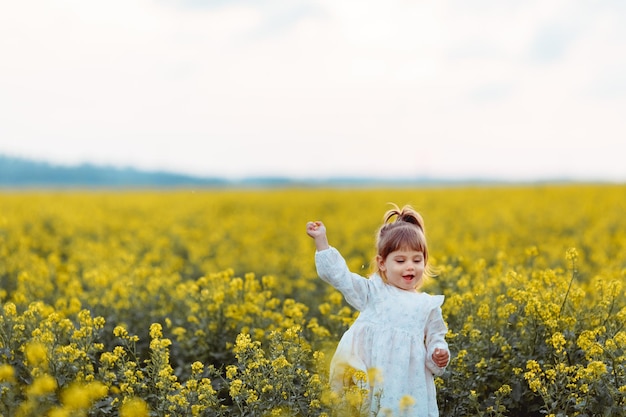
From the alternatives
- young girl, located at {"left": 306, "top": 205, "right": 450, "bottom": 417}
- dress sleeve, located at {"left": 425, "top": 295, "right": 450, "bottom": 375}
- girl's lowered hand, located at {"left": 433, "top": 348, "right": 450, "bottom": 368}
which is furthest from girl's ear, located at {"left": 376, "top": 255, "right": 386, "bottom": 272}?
girl's lowered hand, located at {"left": 433, "top": 348, "right": 450, "bottom": 368}

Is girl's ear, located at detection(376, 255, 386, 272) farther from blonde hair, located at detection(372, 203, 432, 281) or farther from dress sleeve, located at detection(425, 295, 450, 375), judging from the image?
dress sleeve, located at detection(425, 295, 450, 375)

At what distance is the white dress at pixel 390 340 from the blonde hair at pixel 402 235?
19 cm

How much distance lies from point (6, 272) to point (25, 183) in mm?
80456

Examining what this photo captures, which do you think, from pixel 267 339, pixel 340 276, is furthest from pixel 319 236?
pixel 267 339

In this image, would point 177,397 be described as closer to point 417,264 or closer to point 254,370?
point 254,370

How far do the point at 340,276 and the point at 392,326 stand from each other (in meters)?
0.37

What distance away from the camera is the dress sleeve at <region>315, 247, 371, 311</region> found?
3.48m

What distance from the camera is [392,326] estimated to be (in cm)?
357

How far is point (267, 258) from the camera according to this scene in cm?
962

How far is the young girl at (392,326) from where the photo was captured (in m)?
3.46

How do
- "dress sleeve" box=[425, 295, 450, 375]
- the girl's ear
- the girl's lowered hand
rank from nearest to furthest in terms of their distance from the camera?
the girl's lowered hand → "dress sleeve" box=[425, 295, 450, 375] → the girl's ear

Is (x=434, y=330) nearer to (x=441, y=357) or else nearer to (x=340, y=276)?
(x=441, y=357)

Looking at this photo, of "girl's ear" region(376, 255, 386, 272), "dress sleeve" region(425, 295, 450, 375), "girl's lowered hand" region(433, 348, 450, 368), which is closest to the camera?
"girl's lowered hand" region(433, 348, 450, 368)

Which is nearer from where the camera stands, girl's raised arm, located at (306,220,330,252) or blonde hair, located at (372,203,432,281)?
girl's raised arm, located at (306,220,330,252)
